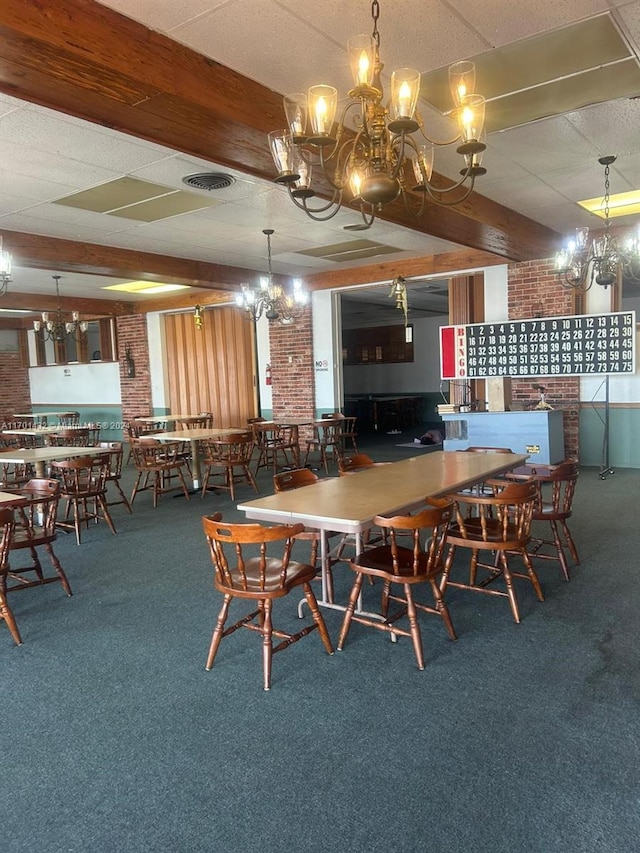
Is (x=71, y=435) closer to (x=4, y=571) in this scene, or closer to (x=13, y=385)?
(x=4, y=571)

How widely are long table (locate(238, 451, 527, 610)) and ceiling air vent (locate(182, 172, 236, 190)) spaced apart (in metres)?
2.41

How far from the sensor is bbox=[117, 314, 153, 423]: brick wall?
11.0m

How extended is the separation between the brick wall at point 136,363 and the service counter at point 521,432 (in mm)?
6338

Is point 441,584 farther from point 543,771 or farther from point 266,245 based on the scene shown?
point 266,245

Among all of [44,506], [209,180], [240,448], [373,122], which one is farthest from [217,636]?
[240,448]

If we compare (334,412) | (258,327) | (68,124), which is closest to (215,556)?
(68,124)

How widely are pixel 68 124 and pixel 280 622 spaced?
9.91ft

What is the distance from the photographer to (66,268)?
658cm

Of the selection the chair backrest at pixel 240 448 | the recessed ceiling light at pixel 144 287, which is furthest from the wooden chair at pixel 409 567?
the recessed ceiling light at pixel 144 287

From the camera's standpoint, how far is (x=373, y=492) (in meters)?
3.18

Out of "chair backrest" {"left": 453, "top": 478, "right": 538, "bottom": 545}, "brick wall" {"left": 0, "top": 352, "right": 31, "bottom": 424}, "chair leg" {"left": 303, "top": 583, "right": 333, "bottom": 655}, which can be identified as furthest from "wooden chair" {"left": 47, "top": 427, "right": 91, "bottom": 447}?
"brick wall" {"left": 0, "top": 352, "right": 31, "bottom": 424}

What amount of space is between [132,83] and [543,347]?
5618 mm

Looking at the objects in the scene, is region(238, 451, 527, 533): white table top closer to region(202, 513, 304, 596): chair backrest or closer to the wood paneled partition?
region(202, 513, 304, 596): chair backrest

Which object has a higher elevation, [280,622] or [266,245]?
[266,245]
